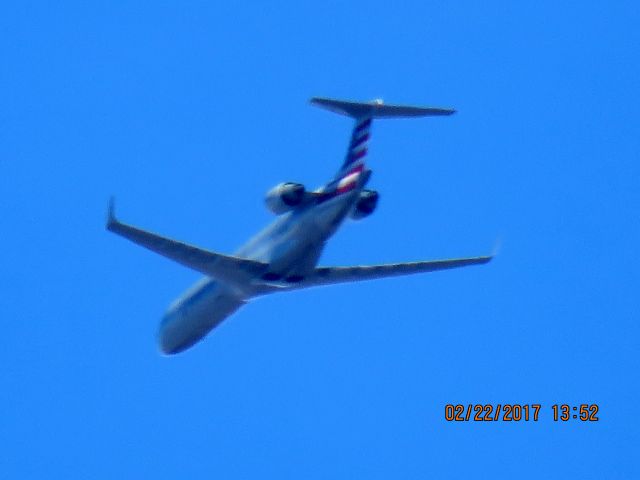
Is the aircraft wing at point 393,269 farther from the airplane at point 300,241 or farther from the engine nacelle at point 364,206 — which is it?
the engine nacelle at point 364,206

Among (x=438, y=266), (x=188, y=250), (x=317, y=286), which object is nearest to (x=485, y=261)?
(x=438, y=266)

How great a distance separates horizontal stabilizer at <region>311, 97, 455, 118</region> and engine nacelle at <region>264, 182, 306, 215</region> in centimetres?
268

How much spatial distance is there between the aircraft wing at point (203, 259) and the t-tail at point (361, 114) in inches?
166

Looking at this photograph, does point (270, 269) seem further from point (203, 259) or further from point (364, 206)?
point (364, 206)

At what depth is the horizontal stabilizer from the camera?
1946 inches

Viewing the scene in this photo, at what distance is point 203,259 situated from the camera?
5066 centimetres

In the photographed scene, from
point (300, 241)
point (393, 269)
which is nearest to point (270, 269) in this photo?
point (300, 241)

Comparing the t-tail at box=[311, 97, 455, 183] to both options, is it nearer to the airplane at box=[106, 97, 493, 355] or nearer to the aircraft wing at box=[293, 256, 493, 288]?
the airplane at box=[106, 97, 493, 355]

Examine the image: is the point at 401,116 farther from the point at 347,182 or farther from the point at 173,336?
the point at 173,336

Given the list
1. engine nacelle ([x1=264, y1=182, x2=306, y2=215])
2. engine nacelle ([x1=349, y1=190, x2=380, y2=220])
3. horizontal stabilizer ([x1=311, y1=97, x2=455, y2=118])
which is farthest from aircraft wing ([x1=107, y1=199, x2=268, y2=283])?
horizontal stabilizer ([x1=311, y1=97, x2=455, y2=118])

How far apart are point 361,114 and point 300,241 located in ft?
14.4

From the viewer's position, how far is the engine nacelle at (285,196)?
48844 mm

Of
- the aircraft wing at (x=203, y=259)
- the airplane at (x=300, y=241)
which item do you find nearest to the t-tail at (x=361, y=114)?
the airplane at (x=300, y=241)

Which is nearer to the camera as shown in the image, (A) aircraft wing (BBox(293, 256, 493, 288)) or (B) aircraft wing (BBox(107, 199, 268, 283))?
(B) aircraft wing (BBox(107, 199, 268, 283))
